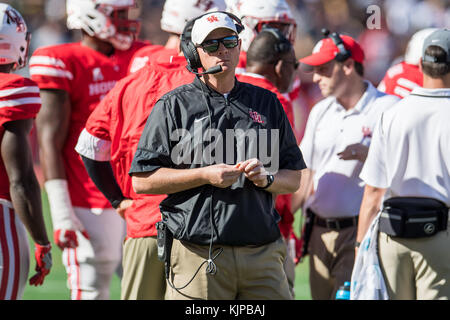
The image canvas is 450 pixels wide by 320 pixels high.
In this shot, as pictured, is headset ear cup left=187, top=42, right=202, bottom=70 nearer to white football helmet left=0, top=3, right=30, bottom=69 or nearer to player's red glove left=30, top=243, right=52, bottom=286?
white football helmet left=0, top=3, right=30, bottom=69

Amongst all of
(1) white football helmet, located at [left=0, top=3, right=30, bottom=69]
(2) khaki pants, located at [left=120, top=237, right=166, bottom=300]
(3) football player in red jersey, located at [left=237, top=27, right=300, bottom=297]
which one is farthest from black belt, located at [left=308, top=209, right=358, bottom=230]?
(1) white football helmet, located at [left=0, top=3, right=30, bottom=69]

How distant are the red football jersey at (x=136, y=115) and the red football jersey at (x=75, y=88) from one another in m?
1.22

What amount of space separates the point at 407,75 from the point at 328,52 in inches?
43.9

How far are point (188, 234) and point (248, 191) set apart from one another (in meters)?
0.32

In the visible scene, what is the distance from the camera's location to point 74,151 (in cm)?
561

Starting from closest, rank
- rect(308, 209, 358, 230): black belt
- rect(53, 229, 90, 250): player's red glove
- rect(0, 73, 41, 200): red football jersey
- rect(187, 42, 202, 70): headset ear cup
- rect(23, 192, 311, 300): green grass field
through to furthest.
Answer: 1. rect(187, 42, 202, 70): headset ear cup
2. rect(0, 73, 41, 200): red football jersey
3. rect(53, 229, 90, 250): player's red glove
4. rect(308, 209, 358, 230): black belt
5. rect(23, 192, 311, 300): green grass field

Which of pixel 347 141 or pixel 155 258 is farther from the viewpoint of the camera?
pixel 347 141

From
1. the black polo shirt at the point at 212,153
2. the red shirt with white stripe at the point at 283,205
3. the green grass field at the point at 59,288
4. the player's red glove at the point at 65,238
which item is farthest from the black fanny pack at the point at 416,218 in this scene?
the green grass field at the point at 59,288

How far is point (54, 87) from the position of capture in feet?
18.2

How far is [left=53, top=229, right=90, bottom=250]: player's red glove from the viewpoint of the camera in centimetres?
532

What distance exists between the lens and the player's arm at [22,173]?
411 cm

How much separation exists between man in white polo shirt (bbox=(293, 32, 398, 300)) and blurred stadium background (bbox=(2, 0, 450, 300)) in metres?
7.17
